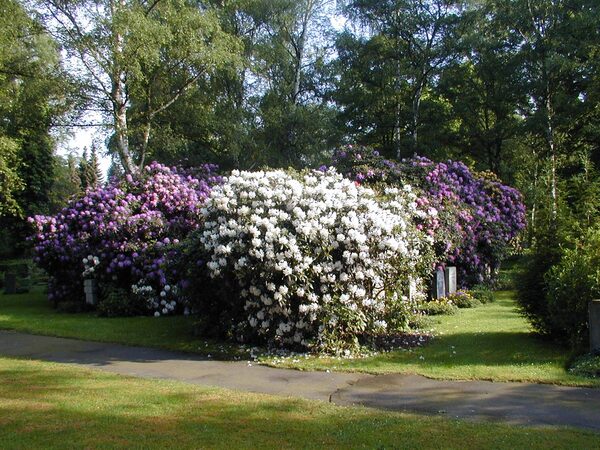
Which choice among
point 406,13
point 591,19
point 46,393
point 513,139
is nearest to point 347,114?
point 406,13

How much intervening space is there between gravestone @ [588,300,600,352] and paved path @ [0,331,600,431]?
1301mm

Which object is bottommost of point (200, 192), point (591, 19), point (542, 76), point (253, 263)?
point (253, 263)

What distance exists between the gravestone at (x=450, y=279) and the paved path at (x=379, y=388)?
8.68 metres

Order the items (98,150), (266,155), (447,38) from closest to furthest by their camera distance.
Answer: (98,150), (266,155), (447,38)

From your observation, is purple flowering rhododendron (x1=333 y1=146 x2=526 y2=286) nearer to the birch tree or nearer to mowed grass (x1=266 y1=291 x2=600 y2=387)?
mowed grass (x1=266 y1=291 x2=600 y2=387)

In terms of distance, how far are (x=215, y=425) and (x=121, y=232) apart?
10.6 m

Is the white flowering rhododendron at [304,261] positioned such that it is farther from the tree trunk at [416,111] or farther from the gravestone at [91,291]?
the tree trunk at [416,111]

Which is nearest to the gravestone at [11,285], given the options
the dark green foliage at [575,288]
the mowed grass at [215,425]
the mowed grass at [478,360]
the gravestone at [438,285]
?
the gravestone at [438,285]

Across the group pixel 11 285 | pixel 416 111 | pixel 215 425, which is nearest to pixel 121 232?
pixel 215 425

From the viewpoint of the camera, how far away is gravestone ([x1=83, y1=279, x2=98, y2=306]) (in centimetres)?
1555

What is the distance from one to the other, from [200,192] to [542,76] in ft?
65.9

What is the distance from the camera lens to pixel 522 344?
9.57 m

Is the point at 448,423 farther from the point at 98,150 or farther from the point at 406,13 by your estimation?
the point at 406,13

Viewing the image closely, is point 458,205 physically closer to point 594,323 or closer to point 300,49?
point 594,323
